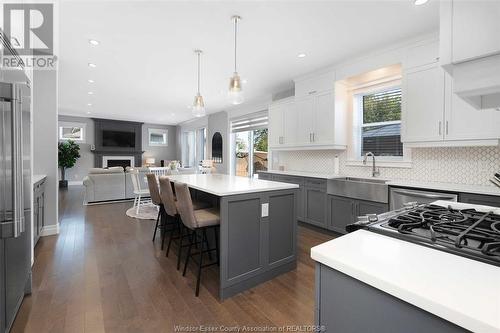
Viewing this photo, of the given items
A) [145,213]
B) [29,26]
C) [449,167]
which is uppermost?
[29,26]

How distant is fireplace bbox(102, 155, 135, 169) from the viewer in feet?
31.2

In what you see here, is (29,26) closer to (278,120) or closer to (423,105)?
(278,120)

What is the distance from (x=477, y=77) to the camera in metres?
0.89

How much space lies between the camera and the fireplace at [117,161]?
31.2 ft

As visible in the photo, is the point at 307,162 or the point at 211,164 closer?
the point at 307,162

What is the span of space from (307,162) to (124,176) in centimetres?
444

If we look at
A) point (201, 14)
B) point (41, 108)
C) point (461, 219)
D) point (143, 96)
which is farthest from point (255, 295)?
point (143, 96)

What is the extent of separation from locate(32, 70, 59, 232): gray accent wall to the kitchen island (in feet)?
8.79

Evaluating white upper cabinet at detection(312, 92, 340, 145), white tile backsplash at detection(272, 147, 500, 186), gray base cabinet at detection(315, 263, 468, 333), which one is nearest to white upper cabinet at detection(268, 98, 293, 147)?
white upper cabinet at detection(312, 92, 340, 145)

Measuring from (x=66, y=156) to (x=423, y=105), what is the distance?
31.8 feet

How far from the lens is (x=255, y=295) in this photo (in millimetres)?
2172

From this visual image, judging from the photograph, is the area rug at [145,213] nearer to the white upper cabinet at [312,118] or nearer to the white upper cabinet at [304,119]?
the white upper cabinet at [312,118]

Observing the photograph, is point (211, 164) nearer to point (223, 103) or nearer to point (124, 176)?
point (223, 103)

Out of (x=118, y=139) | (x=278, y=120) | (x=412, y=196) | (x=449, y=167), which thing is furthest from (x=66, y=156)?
(x=449, y=167)
